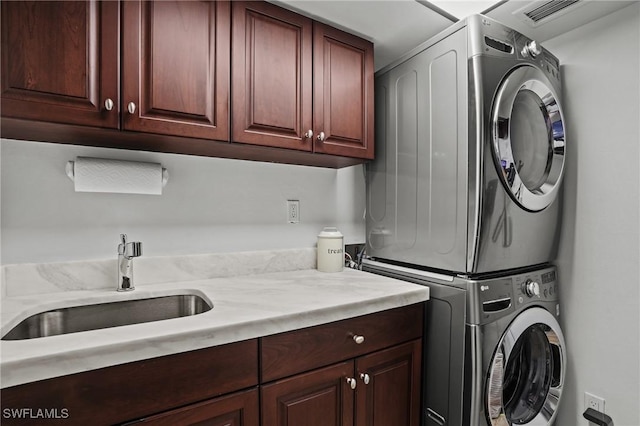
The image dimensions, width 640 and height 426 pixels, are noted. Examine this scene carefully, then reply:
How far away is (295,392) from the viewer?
106 centimetres

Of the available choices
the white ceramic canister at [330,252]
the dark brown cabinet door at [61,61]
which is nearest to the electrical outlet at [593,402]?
the white ceramic canister at [330,252]

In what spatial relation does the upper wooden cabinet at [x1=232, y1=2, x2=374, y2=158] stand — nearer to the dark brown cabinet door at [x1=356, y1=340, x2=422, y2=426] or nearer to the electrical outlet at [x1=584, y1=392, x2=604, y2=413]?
the dark brown cabinet door at [x1=356, y1=340, x2=422, y2=426]

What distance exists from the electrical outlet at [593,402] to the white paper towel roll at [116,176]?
232 cm

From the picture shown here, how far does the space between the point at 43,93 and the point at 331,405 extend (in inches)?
54.5

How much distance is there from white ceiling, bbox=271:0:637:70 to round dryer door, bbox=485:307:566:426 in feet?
4.65

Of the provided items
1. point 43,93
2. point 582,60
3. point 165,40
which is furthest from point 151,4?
point 582,60

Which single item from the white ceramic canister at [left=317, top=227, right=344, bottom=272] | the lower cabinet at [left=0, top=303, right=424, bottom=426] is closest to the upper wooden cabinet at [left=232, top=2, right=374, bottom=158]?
the white ceramic canister at [left=317, top=227, right=344, bottom=272]

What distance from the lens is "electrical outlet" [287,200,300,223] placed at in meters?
1.80

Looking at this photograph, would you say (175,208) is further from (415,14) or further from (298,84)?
(415,14)

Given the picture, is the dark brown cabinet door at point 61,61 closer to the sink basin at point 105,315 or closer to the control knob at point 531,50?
the sink basin at point 105,315

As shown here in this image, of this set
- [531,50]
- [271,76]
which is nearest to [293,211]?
[271,76]

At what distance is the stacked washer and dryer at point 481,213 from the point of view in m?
1.29

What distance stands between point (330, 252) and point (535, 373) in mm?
1205

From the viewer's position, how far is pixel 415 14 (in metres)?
1.50
